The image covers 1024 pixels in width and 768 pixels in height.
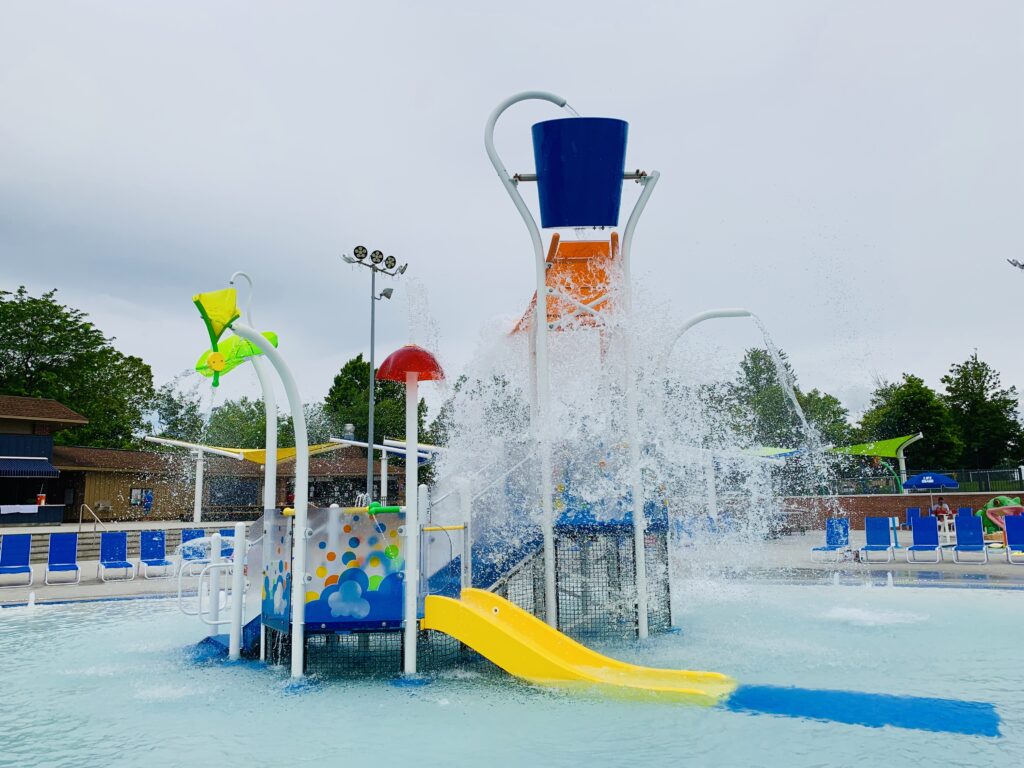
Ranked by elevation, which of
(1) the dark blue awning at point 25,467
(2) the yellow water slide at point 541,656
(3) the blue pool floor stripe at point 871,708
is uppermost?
(1) the dark blue awning at point 25,467

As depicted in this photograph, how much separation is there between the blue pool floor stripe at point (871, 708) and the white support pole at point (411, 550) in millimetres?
3084

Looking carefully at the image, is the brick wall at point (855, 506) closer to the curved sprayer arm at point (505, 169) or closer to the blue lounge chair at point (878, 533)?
the blue lounge chair at point (878, 533)

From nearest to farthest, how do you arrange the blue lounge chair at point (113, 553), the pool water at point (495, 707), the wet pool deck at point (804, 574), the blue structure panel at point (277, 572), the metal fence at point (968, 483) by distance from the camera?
the pool water at point (495, 707)
the blue structure panel at point (277, 572)
the wet pool deck at point (804, 574)
the blue lounge chair at point (113, 553)
the metal fence at point (968, 483)

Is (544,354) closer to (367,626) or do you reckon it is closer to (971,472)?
(367,626)

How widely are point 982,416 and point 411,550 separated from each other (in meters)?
47.5

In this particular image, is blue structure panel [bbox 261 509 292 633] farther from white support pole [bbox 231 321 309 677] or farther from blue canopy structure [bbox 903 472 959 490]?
blue canopy structure [bbox 903 472 959 490]

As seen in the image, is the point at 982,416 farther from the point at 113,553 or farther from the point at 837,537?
the point at 113,553

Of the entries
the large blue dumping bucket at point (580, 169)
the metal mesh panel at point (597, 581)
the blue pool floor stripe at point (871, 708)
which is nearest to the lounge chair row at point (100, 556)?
the metal mesh panel at point (597, 581)

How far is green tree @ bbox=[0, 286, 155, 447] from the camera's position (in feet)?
145

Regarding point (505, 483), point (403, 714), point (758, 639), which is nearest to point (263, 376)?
point (505, 483)

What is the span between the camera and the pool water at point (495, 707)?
17.4 ft

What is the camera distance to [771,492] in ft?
110

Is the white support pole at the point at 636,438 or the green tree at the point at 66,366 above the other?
the green tree at the point at 66,366

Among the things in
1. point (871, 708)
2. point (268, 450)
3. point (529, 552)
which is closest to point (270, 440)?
point (268, 450)
